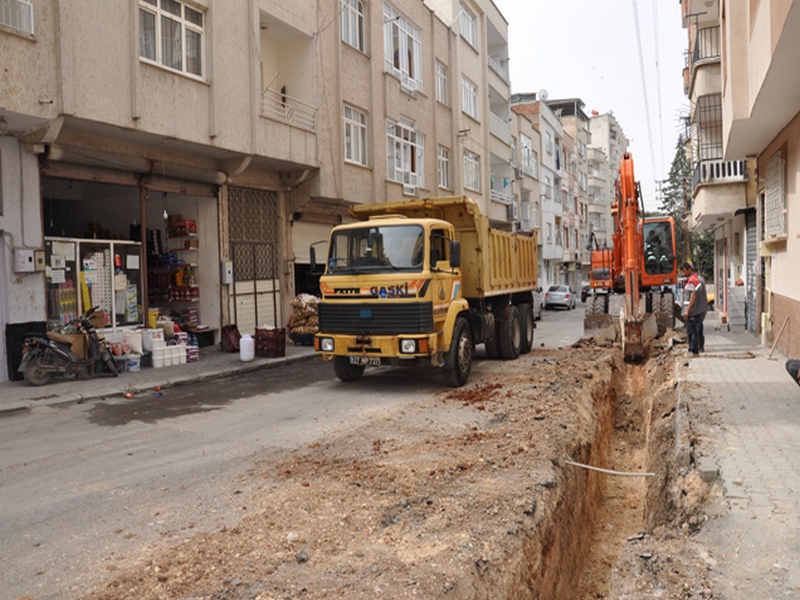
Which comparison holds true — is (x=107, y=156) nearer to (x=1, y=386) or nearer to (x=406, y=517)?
(x=1, y=386)

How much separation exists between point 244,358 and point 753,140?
454 inches

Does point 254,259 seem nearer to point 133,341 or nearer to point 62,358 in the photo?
point 133,341

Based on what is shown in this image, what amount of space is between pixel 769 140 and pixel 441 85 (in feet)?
49.8

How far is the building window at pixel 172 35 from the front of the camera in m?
12.8

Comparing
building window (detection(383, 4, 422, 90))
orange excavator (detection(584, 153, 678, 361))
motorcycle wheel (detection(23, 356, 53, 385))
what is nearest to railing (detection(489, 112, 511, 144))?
building window (detection(383, 4, 422, 90))

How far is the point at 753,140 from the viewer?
13492 mm

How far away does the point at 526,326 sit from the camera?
1518cm

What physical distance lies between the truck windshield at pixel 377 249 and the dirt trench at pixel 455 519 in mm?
2260

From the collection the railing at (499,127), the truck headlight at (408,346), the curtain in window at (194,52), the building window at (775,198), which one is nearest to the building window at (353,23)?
the curtain in window at (194,52)

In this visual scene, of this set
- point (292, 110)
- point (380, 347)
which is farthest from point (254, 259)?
point (380, 347)

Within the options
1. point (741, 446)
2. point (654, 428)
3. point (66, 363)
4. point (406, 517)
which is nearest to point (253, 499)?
point (406, 517)

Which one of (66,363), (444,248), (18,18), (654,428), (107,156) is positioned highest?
(18,18)

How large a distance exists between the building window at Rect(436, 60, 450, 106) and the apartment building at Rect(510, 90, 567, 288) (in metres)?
19.4

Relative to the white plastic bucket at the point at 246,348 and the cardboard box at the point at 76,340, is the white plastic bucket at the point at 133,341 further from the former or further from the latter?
the white plastic bucket at the point at 246,348
